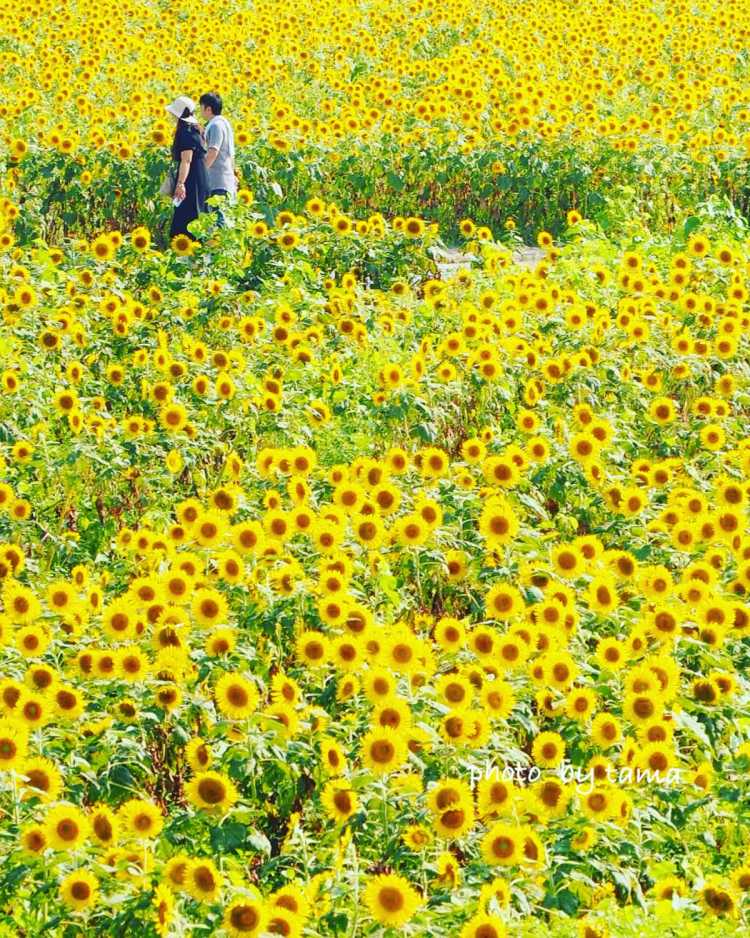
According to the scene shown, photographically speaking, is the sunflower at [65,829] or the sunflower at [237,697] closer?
the sunflower at [65,829]

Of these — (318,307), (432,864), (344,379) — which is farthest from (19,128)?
(432,864)

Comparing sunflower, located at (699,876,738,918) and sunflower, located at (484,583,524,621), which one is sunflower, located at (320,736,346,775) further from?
sunflower, located at (699,876,738,918)

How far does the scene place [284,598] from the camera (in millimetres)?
4176

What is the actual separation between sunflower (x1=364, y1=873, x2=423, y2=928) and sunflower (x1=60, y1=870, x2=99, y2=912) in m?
0.65

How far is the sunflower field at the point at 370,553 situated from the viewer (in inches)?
128

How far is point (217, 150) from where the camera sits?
8.85m

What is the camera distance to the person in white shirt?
8.86 meters

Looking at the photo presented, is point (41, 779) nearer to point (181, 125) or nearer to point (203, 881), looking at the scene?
point (203, 881)

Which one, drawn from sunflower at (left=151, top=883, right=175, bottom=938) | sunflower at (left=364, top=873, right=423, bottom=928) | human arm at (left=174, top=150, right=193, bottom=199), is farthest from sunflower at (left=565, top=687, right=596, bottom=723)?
human arm at (left=174, top=150, right=193, bottom=199)

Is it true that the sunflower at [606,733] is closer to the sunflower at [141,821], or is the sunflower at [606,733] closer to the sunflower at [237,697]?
the sunflower at [237,697]

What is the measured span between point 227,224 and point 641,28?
901cm

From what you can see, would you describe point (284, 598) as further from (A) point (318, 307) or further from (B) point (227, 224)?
(B) point (227, 224)

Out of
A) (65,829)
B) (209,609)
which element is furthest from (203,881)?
(209,609)

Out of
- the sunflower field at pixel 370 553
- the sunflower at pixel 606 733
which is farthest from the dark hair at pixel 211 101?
the sunflower at pixel 606 733
